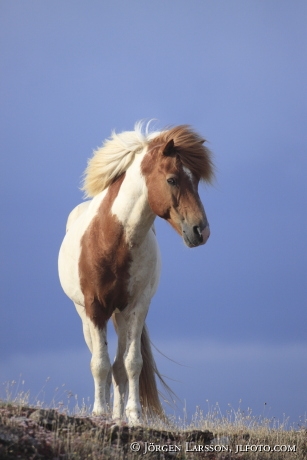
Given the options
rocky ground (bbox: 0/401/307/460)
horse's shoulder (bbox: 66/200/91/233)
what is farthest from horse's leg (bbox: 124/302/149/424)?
horse's shoulder (bbox: 66/200/91/233)

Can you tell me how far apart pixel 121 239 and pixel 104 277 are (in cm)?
51

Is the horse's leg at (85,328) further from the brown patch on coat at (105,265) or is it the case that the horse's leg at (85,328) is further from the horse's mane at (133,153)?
the horse's mane at (133,153)

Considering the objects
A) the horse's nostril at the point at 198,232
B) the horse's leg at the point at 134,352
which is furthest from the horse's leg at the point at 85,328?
the horse's nostril at the point at 198,232

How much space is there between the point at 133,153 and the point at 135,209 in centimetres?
79

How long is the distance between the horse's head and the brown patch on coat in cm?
64

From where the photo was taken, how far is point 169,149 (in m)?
8.76

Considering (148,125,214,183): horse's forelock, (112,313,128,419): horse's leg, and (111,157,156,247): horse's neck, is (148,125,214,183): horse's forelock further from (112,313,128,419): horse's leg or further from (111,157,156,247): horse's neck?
(112,313,128,419): horse's leg

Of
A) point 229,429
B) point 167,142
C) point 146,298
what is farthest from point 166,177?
point 229,429

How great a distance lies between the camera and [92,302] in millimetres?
9250

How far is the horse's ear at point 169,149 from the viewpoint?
870 centimetres

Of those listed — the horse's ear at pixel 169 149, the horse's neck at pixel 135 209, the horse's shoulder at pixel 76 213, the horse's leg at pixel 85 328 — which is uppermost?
the horse's shoulder at pixel 76 213

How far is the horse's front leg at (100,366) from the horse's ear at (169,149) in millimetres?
2277

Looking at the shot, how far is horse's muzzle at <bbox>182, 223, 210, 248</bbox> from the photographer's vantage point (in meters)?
8.36

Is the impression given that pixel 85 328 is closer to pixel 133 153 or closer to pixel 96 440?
pixel 133 153
